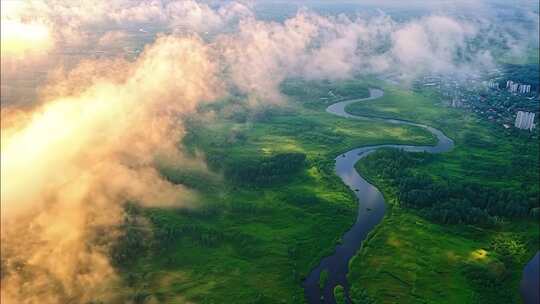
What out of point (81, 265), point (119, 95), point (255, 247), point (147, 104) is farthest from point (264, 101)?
point (81, 265)

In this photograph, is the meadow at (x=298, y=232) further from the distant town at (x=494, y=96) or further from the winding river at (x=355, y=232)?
the distant town at (x=494, y=96)

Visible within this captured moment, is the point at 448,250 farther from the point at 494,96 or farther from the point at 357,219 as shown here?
the point at 494,96

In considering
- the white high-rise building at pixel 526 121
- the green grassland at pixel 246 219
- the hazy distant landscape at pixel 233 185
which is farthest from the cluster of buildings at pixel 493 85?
the green grassland at pixel 246 219

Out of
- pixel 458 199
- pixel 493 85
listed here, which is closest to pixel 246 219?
pixel 458 199

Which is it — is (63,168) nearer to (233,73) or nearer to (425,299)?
(425,299)

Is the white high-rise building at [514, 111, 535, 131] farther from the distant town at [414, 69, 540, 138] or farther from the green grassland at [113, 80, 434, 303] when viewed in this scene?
the green grassland at [113, 80, 434, 303]
